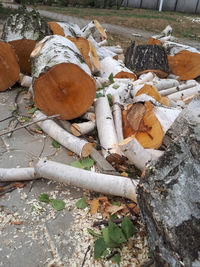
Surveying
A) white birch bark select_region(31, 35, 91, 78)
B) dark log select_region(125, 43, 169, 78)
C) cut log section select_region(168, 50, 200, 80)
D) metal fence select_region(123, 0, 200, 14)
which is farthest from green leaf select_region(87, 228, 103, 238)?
metal fence select_region(123, 0, 200, 14)

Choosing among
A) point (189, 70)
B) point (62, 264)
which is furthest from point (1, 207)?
point (189, 70)

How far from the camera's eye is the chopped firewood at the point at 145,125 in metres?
3.19

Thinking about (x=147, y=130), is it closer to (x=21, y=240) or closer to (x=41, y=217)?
(x=41, y=217)

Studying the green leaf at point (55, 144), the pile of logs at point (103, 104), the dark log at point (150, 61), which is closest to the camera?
the pile of logs at point (103, 104)

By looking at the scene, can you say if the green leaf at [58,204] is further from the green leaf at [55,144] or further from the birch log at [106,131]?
the green leaf at [55,144]

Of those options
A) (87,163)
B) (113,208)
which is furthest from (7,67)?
(113,208)

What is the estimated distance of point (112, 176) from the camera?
2.58 m

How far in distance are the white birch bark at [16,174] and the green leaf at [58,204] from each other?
387 millimetres

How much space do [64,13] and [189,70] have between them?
12282 mm

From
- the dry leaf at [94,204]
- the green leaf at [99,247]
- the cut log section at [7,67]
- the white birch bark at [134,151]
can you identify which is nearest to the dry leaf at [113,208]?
the dry leaf at [94,204]

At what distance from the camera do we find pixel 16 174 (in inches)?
109

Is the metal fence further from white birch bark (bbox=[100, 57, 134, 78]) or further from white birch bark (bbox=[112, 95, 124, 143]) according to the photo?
white birch bark (bbox=[112, 95, 124, 143])

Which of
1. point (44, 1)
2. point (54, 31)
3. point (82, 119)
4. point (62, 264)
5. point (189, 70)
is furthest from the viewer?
point (44, 1)

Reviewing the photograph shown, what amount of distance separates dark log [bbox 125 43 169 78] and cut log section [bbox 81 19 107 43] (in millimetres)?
1420
